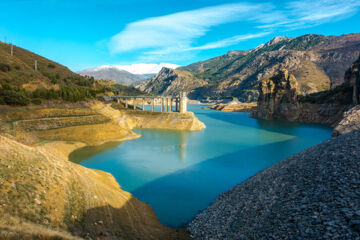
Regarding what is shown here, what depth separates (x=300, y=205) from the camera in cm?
1106

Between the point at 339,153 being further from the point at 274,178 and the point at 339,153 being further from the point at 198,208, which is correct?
the point at 198,208

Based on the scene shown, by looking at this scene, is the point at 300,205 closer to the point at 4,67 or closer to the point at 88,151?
the point at 88,151

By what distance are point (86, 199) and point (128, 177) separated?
14699mm

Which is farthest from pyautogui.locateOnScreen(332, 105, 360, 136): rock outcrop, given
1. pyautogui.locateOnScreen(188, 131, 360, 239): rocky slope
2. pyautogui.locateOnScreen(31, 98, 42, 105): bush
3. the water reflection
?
pyautogui.locateOnScreen(31, 98, 42, 105): bush

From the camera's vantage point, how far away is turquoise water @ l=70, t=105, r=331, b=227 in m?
21.4

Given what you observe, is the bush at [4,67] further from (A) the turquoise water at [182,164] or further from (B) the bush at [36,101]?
(A) the turquoise water at [182,164]

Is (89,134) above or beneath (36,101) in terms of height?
beneath

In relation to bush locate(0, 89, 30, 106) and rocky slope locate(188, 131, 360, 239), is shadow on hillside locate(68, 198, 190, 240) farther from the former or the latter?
bush locate(0, 89, 30, 106)

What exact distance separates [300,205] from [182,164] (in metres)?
23.8

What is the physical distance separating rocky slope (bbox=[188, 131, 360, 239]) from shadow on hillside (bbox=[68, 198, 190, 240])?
242 centimetres

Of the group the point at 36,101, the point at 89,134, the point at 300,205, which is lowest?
the point at 89,134

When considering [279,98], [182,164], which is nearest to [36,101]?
[182,164]

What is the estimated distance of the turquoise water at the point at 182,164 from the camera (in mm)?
21411

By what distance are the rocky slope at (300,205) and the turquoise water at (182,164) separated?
4.27m
